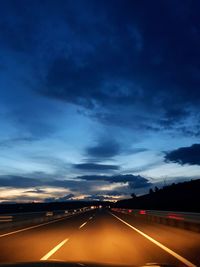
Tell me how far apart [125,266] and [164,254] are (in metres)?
6.37

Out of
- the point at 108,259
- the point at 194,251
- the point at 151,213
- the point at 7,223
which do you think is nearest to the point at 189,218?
the point at 7,223

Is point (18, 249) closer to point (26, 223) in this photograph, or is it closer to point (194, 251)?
point (194, 251)

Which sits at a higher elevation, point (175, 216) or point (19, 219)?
point (19, 219)

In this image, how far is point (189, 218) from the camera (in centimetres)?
2908

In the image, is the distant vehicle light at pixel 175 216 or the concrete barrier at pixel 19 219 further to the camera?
the distant vehicle light at pixel 175 216

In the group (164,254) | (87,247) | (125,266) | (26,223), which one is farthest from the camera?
(26,223)

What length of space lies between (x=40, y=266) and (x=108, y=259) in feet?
19.6

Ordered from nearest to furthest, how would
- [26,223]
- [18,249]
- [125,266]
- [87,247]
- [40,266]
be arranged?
[40,266], [125,266], [18,249], [87,247], [26,223]

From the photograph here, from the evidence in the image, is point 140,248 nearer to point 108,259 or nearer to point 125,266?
point 108,259

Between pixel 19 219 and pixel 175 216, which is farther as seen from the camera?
pixel 19 219

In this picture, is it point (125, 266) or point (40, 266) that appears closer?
point (40, 266)

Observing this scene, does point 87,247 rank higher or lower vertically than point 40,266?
higher

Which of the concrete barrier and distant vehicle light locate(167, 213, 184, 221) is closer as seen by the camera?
the concrete barrier

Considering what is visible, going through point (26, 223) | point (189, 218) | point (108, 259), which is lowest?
point (108, 259)
